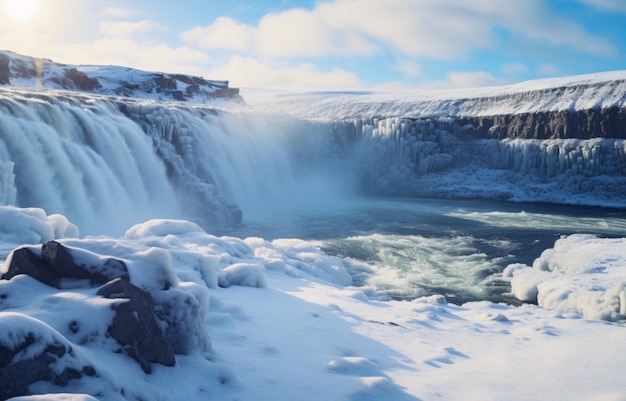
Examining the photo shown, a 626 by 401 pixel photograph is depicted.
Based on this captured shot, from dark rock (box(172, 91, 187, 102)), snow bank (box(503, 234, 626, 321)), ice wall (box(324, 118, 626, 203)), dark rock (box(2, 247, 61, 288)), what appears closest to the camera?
dark rock (box(2, 247, 61, 288))

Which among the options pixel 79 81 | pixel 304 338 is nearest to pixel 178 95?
pixel 79 81

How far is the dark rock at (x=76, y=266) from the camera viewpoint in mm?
3830

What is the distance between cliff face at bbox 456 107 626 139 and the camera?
33031mm

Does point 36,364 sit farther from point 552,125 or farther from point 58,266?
point 552,125

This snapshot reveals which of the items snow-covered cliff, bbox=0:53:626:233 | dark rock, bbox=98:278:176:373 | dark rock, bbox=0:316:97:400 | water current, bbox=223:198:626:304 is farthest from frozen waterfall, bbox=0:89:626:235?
dark rock, bbox=0:316:97:400

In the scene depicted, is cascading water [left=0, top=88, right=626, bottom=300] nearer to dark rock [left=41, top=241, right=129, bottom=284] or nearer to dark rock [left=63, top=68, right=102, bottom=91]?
dark rock [left=41, top=241, right=129, bottom=284]

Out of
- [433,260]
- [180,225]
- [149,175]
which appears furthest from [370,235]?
[180,225]

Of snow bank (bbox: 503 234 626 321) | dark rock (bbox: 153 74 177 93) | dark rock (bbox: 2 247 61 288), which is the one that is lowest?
snow bank (bbox: 503 234 626 321)

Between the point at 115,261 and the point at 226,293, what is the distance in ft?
8.23

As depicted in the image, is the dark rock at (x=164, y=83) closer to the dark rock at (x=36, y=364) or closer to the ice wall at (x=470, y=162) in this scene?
the ice wall at (x=470, y=162)

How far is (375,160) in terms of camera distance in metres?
35.8

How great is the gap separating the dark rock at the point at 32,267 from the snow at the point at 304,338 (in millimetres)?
111

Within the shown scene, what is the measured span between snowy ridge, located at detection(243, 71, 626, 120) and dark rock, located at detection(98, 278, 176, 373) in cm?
3781

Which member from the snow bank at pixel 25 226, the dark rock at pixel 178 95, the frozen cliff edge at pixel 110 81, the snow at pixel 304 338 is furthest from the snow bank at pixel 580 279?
the dark rock at pixel 178 95
